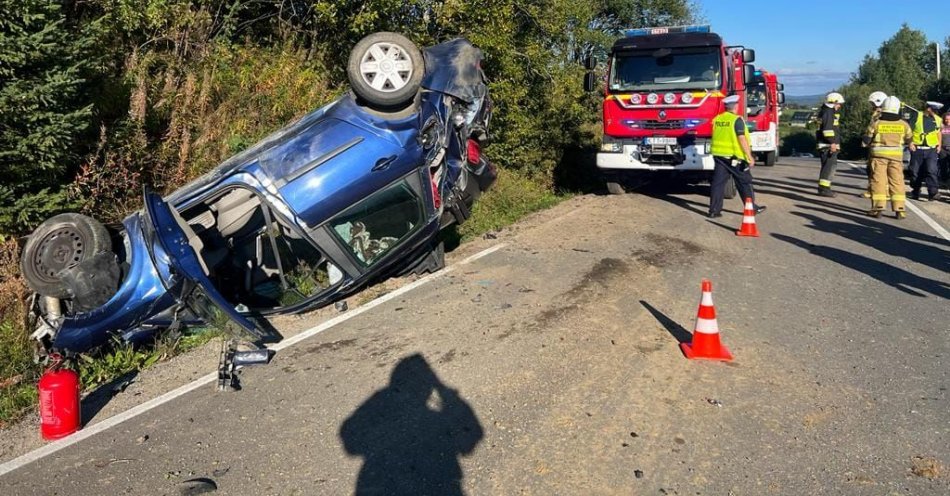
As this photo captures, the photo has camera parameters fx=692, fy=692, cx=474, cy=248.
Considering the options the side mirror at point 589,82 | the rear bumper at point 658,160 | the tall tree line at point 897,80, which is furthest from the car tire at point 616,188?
the tall tree line at point 897,80

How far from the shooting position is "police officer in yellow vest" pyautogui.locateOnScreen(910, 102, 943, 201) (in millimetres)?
11516

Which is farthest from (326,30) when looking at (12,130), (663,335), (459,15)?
(663,335)

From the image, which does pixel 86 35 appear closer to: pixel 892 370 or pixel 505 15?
pixel 505 15

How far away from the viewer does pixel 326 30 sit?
11500mm

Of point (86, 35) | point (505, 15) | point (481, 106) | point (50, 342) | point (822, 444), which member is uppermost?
point (505, 15)

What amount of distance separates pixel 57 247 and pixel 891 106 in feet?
34.3

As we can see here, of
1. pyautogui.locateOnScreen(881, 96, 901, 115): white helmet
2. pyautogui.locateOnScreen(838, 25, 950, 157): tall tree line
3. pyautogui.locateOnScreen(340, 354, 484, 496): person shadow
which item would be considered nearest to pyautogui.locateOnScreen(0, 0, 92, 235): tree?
pyautogui.locateOnScreen(340, 354, 484, 496): person shadow

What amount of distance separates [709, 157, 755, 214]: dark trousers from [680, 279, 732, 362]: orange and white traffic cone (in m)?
5.35

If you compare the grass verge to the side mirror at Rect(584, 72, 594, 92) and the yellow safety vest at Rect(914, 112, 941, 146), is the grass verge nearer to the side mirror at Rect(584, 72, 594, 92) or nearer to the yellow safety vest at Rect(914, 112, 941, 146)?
the side mirror at Rect(584, 72, 594, 92)

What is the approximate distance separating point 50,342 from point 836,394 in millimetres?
5353

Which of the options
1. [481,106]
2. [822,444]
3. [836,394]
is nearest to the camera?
[822,444]

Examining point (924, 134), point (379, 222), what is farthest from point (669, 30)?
point (379, 222)

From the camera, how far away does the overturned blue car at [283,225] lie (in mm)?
4785

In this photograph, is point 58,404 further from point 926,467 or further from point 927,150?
point 927,150
